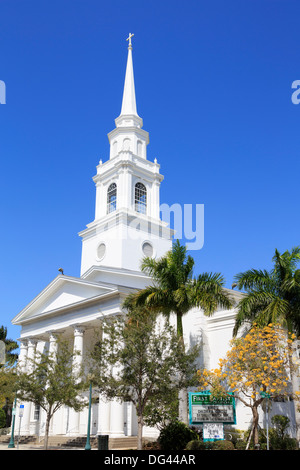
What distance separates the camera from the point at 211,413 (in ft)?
76.4

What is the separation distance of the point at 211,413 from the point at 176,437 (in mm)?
3400

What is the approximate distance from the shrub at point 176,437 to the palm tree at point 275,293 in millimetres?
6260

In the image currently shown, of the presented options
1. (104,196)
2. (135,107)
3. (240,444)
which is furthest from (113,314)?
(135,107)

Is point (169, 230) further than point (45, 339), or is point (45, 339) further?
point (169, 230)

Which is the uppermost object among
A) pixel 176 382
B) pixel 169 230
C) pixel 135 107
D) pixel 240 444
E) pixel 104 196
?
pixel 135 107

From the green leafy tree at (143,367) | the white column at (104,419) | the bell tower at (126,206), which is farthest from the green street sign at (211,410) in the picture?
the bell tower at (126,206)

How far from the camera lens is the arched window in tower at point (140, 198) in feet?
164

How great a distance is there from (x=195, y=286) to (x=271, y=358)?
7.10m

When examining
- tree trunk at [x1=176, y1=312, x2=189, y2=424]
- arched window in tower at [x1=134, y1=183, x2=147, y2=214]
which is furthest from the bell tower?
tree trunk at [x1=176, y1=312, x2=189, y2=424]

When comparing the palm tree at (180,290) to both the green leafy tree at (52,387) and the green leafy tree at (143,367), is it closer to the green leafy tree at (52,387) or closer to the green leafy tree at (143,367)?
the green leafy tree at (143,367)

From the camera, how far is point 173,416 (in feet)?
93.1

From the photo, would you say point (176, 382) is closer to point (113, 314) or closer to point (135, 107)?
point (113, 314)

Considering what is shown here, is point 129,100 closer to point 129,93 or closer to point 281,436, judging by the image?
point 129,93

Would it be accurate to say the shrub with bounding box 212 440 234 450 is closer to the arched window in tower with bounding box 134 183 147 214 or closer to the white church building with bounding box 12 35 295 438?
the white church building with bounding box 12 35 295 438
